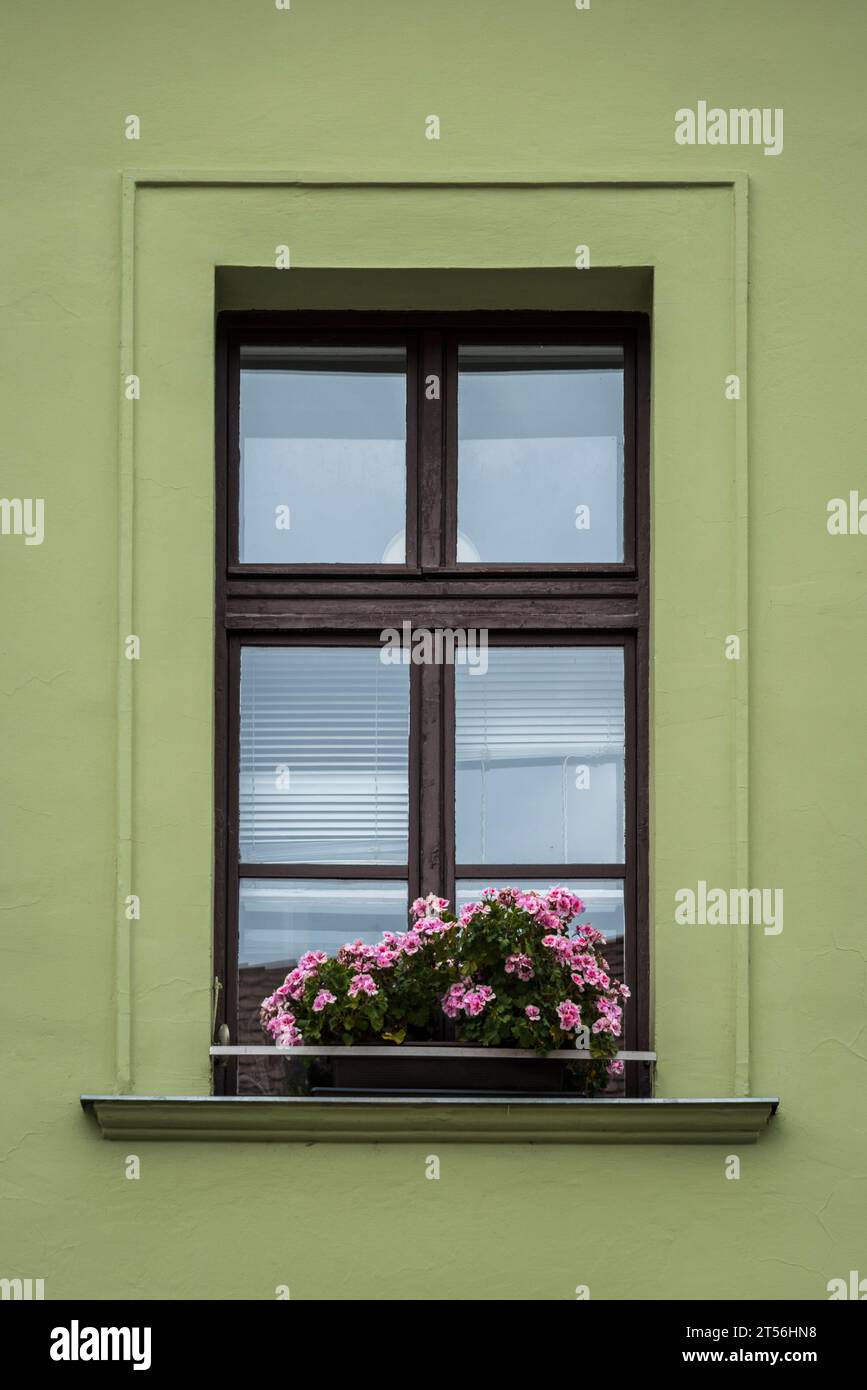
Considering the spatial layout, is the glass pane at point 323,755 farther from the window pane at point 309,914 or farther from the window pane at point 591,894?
the window pane at point 591,894

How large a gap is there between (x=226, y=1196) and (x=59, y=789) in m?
1.31

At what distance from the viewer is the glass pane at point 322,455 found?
742 centimetres

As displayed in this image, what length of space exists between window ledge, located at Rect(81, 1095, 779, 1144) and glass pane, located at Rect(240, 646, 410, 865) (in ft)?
3.01

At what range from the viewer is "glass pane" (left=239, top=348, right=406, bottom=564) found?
24.3 ft

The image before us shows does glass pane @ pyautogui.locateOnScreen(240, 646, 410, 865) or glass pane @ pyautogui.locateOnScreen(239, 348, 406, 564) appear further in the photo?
glass pane @ pyautogui.locateOnScreen(239, 348, 406, 564)
